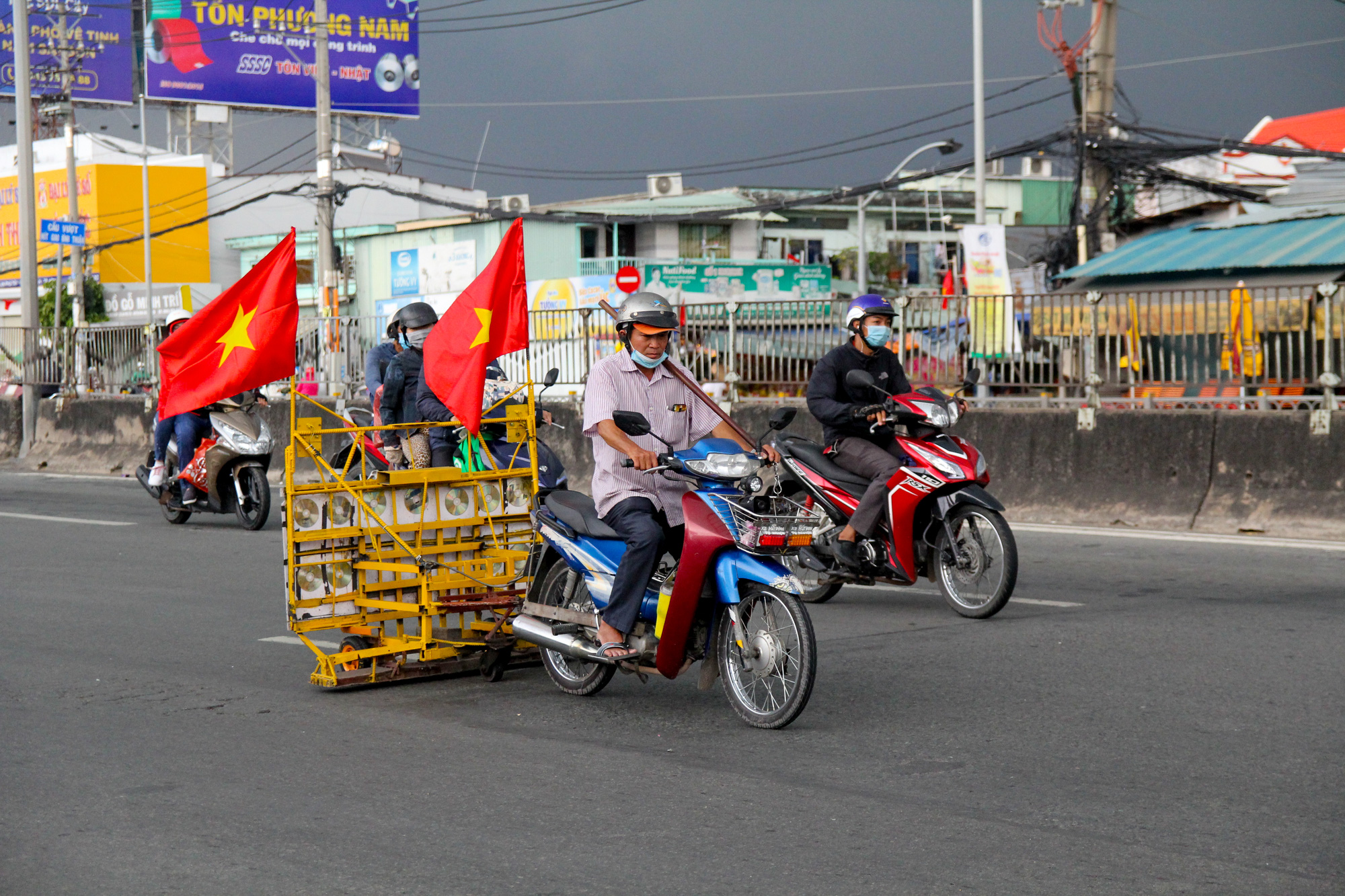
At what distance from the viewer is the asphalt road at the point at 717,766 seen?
430 centimetres

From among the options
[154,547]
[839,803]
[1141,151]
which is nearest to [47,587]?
[154,547]

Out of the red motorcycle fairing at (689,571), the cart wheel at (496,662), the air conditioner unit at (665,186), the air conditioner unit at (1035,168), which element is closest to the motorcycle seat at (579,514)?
the red motorcycle fairing at (689,571)

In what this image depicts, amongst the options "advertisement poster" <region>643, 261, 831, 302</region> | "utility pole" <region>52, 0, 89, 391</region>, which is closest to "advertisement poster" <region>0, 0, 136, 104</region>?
"utility pole" <region>52, 0, 89, 391</region>

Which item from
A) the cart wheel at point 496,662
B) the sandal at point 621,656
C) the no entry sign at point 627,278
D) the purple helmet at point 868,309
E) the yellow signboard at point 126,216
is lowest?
the cart wheel at point 496,662

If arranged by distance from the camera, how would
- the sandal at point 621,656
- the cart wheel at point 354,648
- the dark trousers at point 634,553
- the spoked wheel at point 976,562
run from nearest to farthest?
the dark trousers at point 634,553 < the sandal at point 621,656 < the cart wheel at point 354,648 < the spoked wheel at point 976,562

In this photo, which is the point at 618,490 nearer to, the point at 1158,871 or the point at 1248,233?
the point at 1158,871

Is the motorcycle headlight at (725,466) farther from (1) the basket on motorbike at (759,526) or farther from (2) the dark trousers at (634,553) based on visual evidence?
(2) the dark trousers at (634,553)

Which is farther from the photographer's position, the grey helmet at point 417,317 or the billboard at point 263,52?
the billboard at point 263,52

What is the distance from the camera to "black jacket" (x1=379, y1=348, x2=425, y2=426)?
1045 centimetres

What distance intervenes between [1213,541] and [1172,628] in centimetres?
361

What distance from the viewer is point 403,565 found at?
6828mm

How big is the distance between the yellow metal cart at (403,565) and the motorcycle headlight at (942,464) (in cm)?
238

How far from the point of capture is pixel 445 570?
7066mm

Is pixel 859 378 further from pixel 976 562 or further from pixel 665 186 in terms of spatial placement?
pixel 665 186
